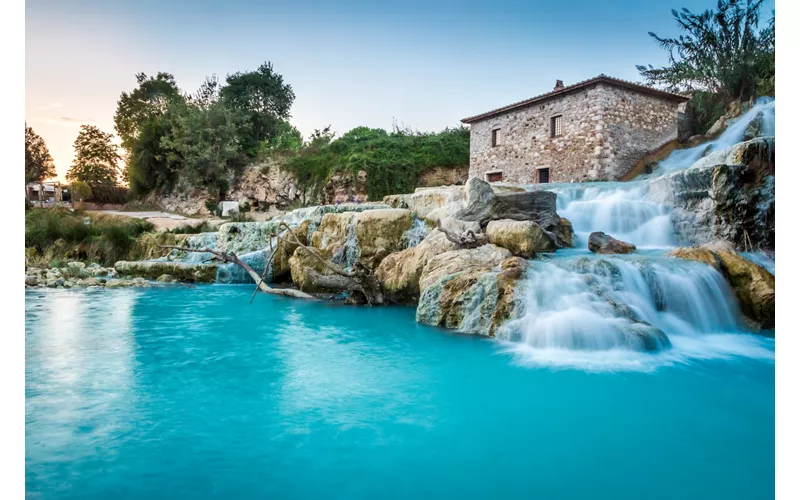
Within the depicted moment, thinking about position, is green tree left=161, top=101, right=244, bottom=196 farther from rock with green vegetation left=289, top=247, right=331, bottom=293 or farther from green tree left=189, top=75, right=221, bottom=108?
rock with green vegetation left=289, top=247, right=331, bottom=293

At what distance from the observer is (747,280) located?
4477 millimetres

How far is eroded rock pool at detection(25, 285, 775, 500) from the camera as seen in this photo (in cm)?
184

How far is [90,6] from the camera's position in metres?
3.13

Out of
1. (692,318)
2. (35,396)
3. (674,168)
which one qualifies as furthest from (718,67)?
(35,396)

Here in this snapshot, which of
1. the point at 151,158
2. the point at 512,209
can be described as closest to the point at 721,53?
the point at 512,209

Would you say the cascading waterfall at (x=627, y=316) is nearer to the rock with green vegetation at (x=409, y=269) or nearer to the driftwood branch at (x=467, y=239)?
the driftwood branch at (x=467, y=239)

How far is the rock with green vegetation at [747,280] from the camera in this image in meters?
4.27

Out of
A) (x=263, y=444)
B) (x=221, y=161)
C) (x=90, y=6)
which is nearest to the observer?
(x=263, y=444)

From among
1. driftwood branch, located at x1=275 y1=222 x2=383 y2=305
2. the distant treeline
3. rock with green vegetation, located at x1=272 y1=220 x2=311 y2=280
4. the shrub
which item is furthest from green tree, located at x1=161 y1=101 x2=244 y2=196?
driftwood branch, located at x1=275 y1=222 x2=383 y2=305

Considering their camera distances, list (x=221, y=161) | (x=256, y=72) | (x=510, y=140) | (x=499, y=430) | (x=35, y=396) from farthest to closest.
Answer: (x=256, y=72) → (x=221, y=161) → (x=510, y=140) → (x=35, y=396) → (x=499, y=430)

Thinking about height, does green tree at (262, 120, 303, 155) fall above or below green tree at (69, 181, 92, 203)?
above

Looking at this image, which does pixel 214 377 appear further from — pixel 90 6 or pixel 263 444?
pixel 90 6

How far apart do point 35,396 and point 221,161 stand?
1716 centimetres

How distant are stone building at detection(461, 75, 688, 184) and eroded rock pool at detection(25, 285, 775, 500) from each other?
346 inches
